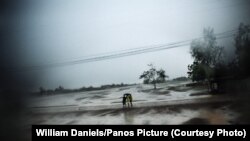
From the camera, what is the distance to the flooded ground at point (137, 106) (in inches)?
245

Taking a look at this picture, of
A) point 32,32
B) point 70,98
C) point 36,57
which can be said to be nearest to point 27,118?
point 70,98

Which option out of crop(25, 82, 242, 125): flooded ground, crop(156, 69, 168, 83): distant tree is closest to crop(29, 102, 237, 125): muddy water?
crop(25, 82, 242, 125): flooded ground

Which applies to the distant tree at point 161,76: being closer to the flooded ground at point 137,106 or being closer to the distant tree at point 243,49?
the flooded ground at point 137,106

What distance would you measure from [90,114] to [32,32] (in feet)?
10.4

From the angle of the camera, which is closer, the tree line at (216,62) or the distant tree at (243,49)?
the distant tree at (243,49)

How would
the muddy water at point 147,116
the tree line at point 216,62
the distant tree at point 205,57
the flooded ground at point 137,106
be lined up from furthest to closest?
the distant tree at point 205,57 < the tree line at point 216,62 < the flooded ground at point 137,106 < the muddy water at point 147,116

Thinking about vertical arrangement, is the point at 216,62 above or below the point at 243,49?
below

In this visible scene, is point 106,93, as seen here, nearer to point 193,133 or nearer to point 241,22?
point 193,133

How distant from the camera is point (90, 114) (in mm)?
7230

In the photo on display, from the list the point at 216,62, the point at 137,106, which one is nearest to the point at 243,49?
the point at 216,62

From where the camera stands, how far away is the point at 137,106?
7.25 metres

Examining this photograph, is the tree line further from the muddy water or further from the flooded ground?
the muddy water

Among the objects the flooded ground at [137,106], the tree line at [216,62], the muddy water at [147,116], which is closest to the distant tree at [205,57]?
the tree line at [216,62]

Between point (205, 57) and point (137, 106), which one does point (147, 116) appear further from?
point (205, 57)
